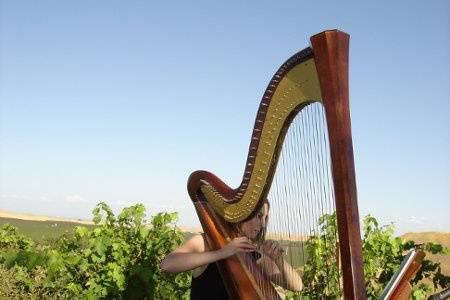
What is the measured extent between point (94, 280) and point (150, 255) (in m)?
0.58

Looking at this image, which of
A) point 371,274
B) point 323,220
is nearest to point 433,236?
point 371,274

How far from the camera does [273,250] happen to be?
9.66ft

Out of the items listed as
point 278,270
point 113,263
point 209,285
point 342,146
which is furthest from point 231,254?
point 113,263

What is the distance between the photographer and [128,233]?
556 cm

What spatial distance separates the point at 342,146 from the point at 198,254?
1666 millimetres

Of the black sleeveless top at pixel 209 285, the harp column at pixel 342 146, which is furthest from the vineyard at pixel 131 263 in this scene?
the harp column at pixel 342 146

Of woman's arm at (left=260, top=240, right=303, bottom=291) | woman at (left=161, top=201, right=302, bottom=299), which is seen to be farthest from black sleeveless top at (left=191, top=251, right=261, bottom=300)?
woman's arm at (left=260, top=240, right=303, bottom=291)

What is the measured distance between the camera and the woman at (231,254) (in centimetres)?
292

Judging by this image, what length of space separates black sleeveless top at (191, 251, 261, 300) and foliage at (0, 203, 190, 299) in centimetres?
192

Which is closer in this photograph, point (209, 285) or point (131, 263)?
point (209, 285)

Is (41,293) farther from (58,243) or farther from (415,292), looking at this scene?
(415,292)

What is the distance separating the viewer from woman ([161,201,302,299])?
2.92 meters

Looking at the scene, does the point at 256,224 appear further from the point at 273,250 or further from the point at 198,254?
the point at 198,254

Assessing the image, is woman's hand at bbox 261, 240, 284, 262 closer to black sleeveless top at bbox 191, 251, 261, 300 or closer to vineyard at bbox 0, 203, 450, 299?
black sleeveless top at bbox 191, 251, 261, 300
